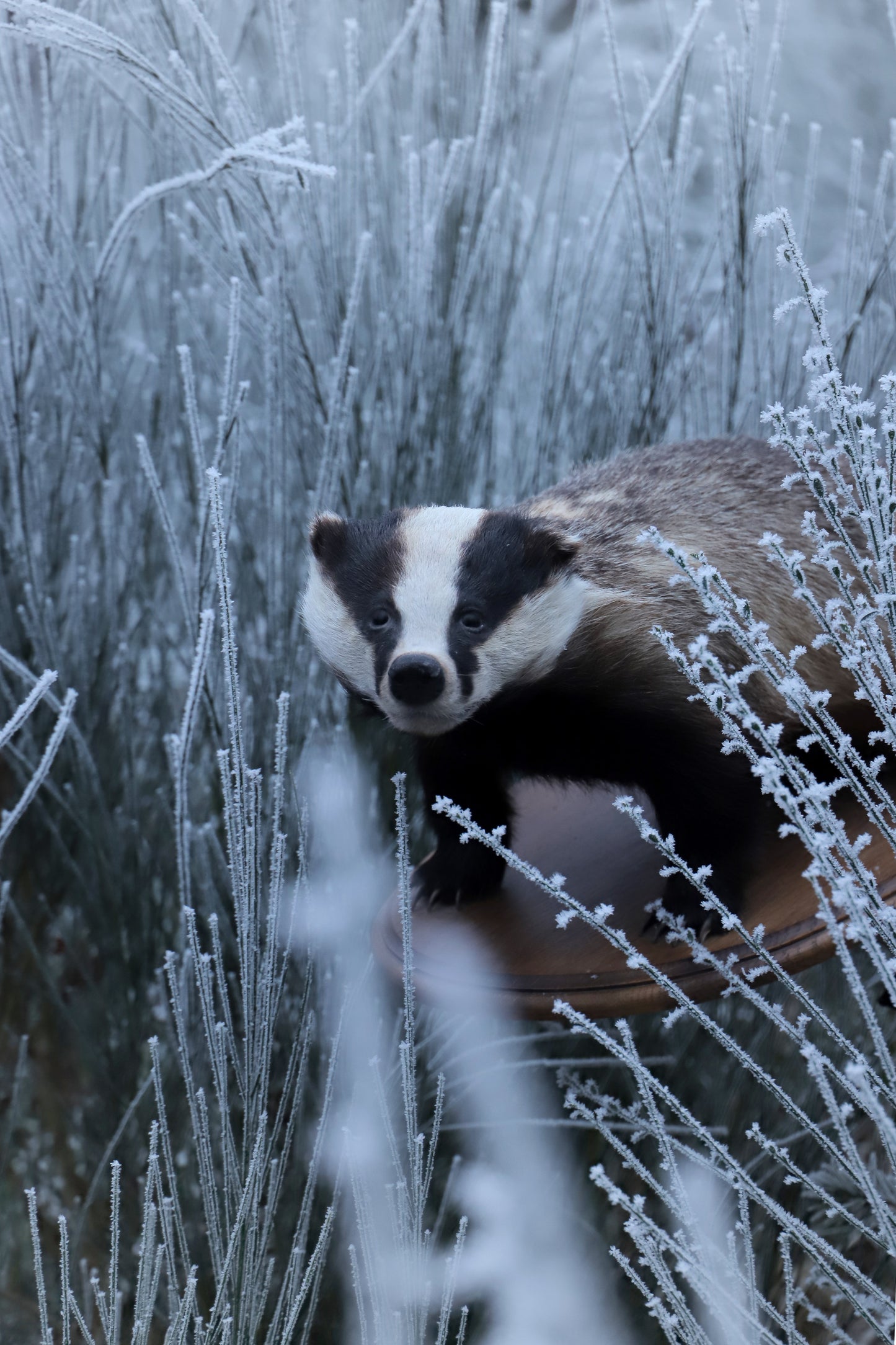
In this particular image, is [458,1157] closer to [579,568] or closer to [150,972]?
[150,972]

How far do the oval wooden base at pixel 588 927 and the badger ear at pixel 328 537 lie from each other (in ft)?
0.84

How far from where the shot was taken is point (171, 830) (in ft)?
4.73

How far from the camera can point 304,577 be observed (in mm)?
1333

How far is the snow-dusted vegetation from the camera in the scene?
124 cm

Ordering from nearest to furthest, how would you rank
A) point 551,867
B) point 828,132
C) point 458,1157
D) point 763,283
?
point 551,867
point 458,1157
point 763,283
point 828,132

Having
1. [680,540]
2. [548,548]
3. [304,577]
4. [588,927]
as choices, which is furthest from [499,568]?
[304,577]

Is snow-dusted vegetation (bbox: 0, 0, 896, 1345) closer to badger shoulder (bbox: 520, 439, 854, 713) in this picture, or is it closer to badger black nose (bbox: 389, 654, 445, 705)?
badger shoulder (bbox: 520, 439, 854, 713)

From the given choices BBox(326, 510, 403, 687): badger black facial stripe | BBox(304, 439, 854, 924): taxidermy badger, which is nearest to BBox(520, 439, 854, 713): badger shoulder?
BBox(304, 439, 854, 924): taxidermy badger

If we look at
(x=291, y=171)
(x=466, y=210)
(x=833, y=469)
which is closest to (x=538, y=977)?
(x=833, y=469)

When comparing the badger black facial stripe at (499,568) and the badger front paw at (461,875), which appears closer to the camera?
the badger black facial stripe at (499,568)

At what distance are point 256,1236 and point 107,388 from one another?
37.3 inches

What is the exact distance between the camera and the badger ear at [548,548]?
907 millimetres

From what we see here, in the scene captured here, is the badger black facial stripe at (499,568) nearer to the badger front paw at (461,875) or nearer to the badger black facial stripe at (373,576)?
the badger black facial stripe at (373,576)

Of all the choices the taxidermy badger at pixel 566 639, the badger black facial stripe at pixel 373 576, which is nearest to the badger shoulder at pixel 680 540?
the taxidermy badger at pixel 566 639
